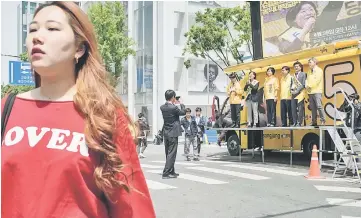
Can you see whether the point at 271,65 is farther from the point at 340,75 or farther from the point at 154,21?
the point at 154,21

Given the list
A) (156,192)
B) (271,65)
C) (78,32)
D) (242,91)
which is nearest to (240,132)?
(242,91)

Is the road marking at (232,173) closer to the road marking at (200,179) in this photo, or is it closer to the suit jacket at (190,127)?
the road marking at (200,179)

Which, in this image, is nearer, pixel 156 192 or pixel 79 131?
pixel 79 131

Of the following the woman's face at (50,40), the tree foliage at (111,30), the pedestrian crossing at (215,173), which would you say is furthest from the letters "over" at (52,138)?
the tree foliage at (111,30)

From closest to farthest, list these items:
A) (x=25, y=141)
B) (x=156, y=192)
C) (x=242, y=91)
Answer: (x=25, y=141)
(x=156, y=192)
(x=242, y=91)

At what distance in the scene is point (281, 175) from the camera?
35.6 feet

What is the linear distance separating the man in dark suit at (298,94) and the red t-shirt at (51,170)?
10.9 m

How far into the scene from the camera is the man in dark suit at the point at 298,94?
12.1 metres

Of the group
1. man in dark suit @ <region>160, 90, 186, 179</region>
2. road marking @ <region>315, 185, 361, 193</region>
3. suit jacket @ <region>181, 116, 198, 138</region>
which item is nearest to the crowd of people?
suit jacket @ <region>181, 116, 198, 138</region>

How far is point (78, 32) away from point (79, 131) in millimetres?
392

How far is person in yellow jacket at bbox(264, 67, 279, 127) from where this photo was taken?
1316 centimetres

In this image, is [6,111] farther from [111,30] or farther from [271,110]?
[111,30]

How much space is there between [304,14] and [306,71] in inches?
112

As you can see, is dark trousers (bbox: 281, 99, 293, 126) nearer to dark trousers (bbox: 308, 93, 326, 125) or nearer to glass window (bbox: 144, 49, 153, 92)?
dark trousers (bbox: 308, 93, 326, 125)
